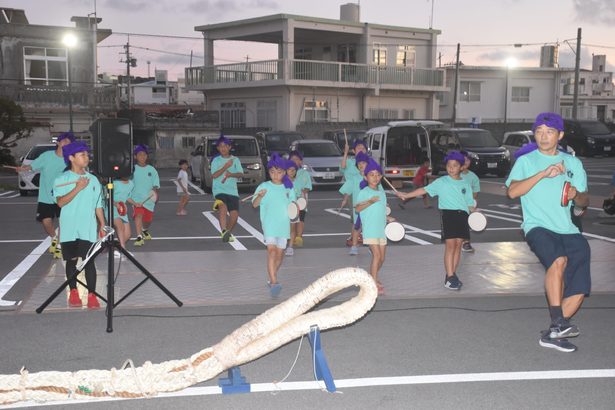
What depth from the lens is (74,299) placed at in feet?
25.5

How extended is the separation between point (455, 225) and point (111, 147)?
4.15m

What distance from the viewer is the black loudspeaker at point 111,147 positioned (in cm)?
698

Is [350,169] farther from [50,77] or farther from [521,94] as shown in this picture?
[521,94]

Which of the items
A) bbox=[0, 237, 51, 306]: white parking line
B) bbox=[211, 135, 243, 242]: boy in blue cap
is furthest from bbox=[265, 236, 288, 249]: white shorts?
bbox=[211, 135, 243, 242]: boy in blue cap

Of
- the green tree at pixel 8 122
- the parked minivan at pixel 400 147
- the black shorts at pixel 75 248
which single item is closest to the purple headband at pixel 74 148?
the black shorts at pixel 75 248

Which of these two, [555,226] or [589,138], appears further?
[589,138]

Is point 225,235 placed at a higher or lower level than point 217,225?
higher

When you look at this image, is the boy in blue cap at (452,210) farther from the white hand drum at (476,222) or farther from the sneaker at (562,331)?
the sneaker at (562,331)

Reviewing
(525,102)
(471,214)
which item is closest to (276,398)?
(471,214)

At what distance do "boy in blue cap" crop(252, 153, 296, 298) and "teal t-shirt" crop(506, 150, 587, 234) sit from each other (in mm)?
3100

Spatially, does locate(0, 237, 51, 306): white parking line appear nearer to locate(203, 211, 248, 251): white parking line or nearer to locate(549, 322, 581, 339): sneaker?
locate(203, 211, 248, 251): white parking line

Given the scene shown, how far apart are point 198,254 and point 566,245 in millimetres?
6719

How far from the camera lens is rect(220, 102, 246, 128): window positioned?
1641 inches

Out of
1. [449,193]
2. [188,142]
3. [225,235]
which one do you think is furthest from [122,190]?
[188,142]
